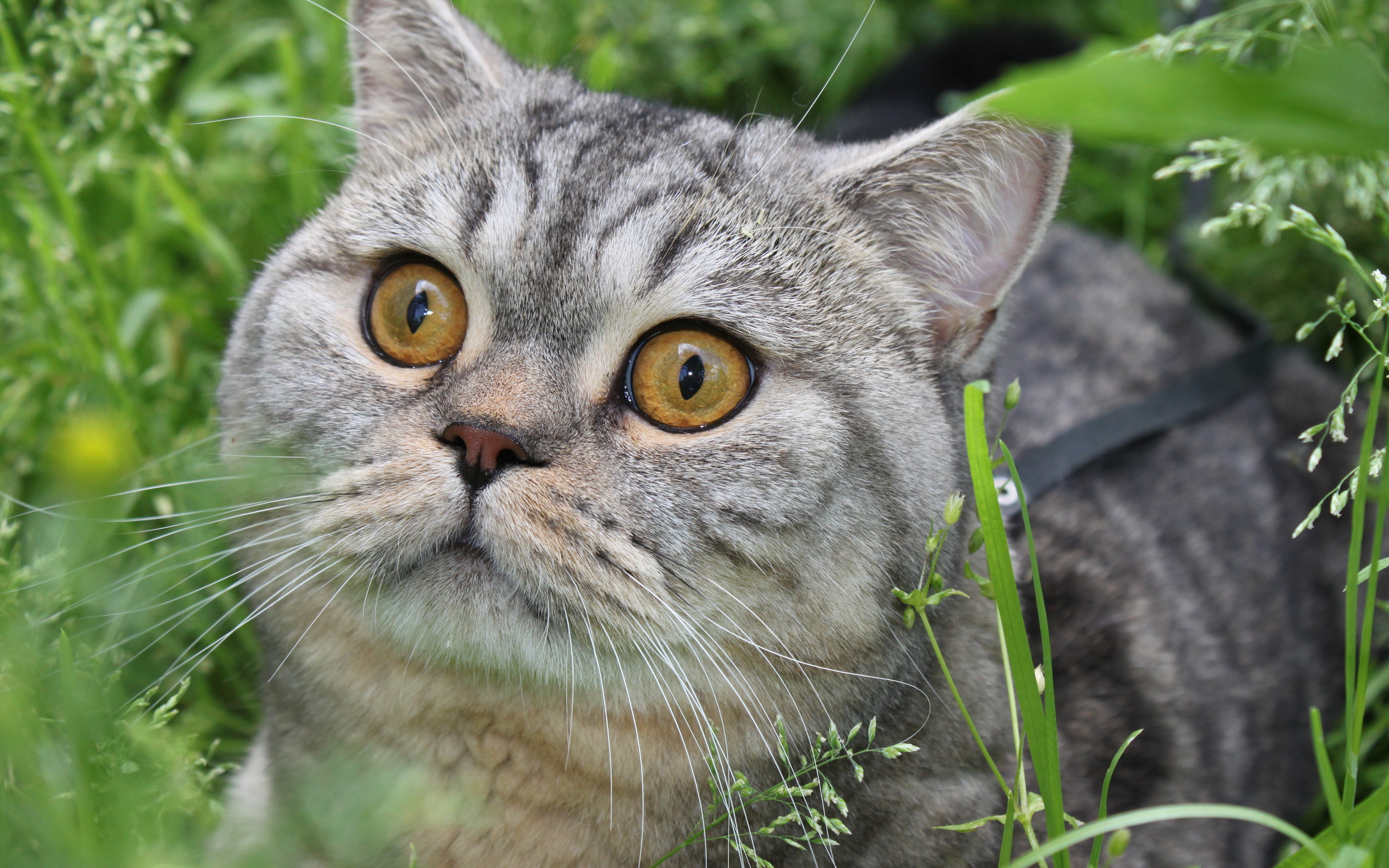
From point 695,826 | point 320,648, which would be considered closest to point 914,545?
point 695,826

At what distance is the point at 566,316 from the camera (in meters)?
1.50

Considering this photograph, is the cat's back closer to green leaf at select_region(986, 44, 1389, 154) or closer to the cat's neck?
the cat's neck

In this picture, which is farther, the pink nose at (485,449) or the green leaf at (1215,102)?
the pink nose at (485,449)

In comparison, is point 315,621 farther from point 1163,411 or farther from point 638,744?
point 1163,411

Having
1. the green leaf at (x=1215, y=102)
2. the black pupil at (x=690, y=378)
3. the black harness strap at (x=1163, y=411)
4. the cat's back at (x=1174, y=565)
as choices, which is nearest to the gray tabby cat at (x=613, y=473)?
the black pupil at (x=690, y=378)

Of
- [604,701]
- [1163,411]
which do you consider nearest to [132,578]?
[604,701]

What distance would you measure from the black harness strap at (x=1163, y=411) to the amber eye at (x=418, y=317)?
1012 millimetres

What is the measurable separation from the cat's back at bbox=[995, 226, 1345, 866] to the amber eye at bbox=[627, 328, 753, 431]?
56 cm

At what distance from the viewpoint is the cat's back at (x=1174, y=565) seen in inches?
78.7

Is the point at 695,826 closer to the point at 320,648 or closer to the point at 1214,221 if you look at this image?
the point at 320,648

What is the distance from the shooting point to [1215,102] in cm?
85

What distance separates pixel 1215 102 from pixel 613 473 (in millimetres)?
843

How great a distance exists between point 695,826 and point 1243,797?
1.39 meters

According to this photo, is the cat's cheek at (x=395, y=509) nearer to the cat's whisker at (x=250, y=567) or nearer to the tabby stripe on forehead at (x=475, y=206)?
the cat's whisker at (x=250, y=567)
